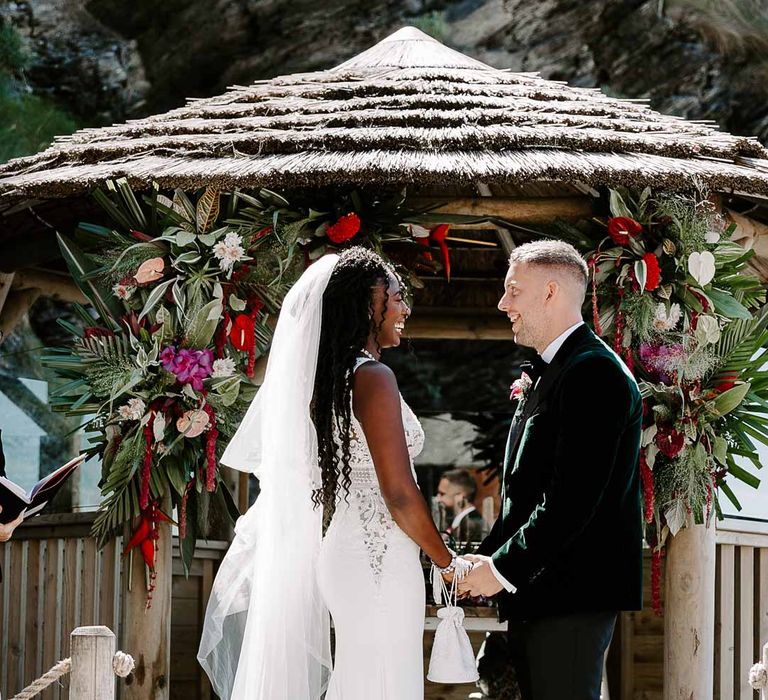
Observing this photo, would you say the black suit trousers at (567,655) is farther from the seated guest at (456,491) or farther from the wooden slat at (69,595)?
the seated guest at (456,491)

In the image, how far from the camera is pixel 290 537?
14.2 ft

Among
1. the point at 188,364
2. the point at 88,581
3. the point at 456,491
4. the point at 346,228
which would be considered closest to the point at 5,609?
the point at 88,581

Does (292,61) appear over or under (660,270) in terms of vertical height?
over

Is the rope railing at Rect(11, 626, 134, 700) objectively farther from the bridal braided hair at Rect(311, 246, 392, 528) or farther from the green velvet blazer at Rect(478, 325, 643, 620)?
the green velvet blazer at Rect(478, 325, 643, 620)

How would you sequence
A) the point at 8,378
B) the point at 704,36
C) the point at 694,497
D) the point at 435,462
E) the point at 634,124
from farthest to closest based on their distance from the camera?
the point at 704,36, the point at 435,462, the point at 8,378, the point at 634,124, the point at 694,497

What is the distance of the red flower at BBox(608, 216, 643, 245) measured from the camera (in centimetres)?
598

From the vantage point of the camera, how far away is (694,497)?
595cm

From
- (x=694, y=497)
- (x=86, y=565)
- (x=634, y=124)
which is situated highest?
(x=634, y=124)

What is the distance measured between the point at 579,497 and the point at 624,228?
95.9 inches

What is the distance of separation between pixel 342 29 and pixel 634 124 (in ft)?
35.3

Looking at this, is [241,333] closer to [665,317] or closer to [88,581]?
[88,581]

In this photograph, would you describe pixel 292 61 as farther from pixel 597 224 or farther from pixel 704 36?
pixel 597 224

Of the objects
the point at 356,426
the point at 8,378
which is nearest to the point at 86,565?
the point at 356,426

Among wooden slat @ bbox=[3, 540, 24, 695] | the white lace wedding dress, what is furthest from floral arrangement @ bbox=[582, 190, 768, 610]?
wooden slat @ bbox=[3, 540, 24, 695]
